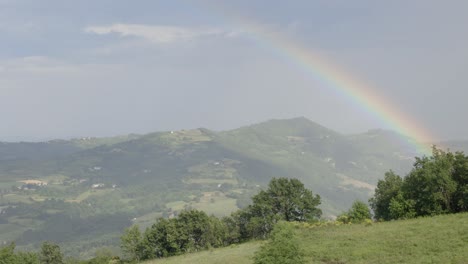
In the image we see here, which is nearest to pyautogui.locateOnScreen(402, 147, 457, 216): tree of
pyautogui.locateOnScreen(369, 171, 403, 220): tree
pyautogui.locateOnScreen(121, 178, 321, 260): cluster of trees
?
pyautogui.locateOnScreen(369, 171, 403, 220): tree

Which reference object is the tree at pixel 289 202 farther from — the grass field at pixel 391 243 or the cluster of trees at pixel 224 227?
the grass field at pixel 391 243

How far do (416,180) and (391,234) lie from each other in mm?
21439

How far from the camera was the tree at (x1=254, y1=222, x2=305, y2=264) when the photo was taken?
36.3m

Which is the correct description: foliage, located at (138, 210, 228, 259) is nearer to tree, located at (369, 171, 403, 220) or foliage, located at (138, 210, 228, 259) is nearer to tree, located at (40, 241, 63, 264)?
tree, located at (40, 241, 63, 264)

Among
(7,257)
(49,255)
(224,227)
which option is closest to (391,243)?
(224,227)

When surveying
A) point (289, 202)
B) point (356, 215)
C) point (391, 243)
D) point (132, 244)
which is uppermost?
point (289, 202)

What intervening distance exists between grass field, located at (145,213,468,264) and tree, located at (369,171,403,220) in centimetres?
2003

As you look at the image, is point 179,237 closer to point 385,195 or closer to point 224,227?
point 224,227

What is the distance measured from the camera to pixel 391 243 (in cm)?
5188

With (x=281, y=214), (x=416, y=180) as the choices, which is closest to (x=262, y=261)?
(x=416, y=180)

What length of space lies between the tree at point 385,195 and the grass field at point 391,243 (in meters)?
20.0

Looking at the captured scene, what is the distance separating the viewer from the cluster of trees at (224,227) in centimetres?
9900

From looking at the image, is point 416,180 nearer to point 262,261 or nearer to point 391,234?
point 391,234

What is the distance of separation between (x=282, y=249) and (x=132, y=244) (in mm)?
74043
